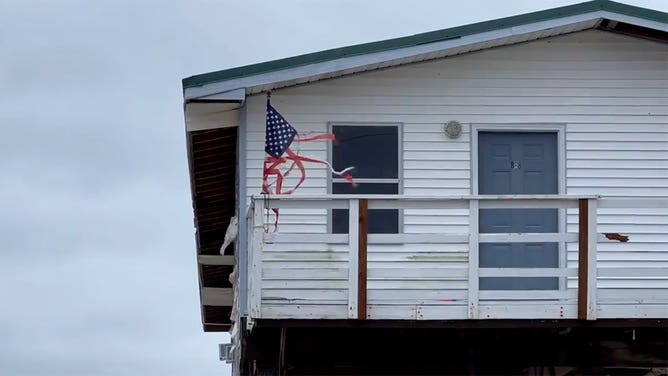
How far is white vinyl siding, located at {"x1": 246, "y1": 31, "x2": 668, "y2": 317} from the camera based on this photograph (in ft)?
64.2

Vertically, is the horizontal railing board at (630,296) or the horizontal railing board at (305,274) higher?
the horizontal railing board at (305,274)

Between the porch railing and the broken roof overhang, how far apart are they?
2.26 m

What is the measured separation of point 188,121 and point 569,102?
14.8ft

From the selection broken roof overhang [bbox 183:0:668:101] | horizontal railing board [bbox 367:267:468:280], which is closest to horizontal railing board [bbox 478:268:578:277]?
horizontal railing board [bbox 367:267:468:280]

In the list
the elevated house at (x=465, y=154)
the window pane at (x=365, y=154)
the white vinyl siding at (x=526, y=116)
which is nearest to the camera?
the elevated house at (x=465, y=154)

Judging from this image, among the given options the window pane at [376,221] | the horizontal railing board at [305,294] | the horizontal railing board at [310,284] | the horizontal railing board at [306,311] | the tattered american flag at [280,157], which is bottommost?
the horizontal railing board at [306,311]

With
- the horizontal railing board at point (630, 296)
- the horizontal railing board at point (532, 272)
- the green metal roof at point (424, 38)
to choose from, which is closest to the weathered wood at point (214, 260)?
the green metal roof at point (424, 38)

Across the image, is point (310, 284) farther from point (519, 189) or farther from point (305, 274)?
point (519, 189)

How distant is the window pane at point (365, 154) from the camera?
1978 cm

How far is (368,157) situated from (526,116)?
195cm

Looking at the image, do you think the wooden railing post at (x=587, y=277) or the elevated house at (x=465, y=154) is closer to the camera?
the wooden railing post at (x=587, y=277)

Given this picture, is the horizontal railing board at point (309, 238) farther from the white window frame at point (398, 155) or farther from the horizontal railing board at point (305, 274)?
the white window frame at point (398, 155)

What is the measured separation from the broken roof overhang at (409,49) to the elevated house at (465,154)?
0.02 metres

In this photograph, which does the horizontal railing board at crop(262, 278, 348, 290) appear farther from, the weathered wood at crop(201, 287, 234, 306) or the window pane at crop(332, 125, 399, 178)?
the weathered wood at crop(201, 287, 234, 306)
